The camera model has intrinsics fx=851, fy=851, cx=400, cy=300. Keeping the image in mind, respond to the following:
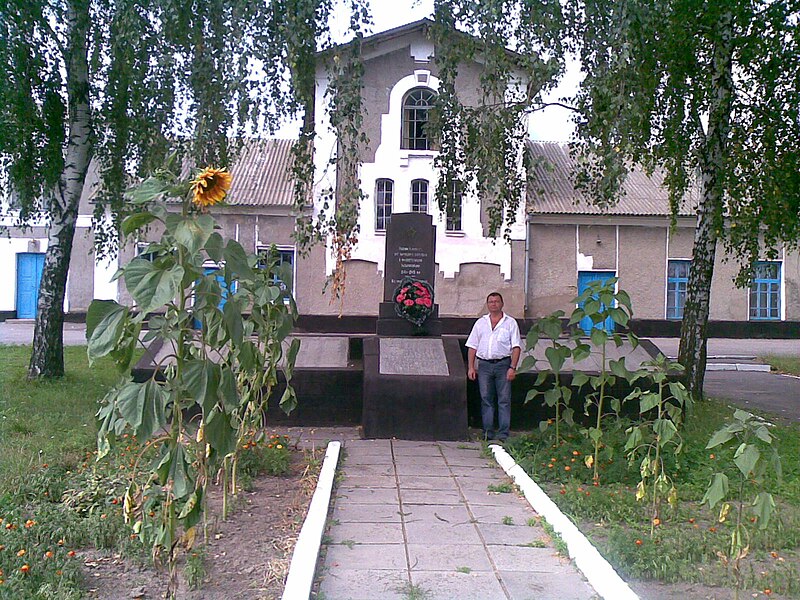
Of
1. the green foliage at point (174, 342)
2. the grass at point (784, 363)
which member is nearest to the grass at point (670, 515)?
the green foliage at point (174, 342)

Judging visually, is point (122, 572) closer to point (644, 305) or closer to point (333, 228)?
point (333, 228)

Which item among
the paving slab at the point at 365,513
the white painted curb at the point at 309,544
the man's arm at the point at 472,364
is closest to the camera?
the white painted curb at the point at 309,544

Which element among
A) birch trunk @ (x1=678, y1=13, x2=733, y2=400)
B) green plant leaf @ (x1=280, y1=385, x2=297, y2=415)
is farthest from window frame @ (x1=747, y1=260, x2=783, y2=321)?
green plant leaf @ (x1=280, y1=385, x2=297, y2=415)

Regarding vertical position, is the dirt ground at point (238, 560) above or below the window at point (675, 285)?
below

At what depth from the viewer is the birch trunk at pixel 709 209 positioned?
11.1 metres

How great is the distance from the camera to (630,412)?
1023cm

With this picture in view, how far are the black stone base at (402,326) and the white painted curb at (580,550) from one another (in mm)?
4200

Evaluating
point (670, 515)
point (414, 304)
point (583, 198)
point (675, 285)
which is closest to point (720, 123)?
point (414, 304)

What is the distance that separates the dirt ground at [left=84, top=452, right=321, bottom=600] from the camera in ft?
15.1

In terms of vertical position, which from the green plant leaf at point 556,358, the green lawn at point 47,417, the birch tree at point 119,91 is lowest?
the green lawn at point 47,417

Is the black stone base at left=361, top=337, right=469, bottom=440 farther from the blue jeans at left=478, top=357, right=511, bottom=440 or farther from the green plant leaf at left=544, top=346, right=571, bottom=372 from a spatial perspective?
the green plant leaf at left=544, top=346, right=571, bottom=372

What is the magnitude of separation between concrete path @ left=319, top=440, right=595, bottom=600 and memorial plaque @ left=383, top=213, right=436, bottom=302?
569 cm

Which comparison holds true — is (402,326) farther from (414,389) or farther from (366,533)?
(366,533)

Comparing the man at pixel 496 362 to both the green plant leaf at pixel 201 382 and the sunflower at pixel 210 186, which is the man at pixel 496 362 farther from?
the green plant leaf at pixel 201 382
